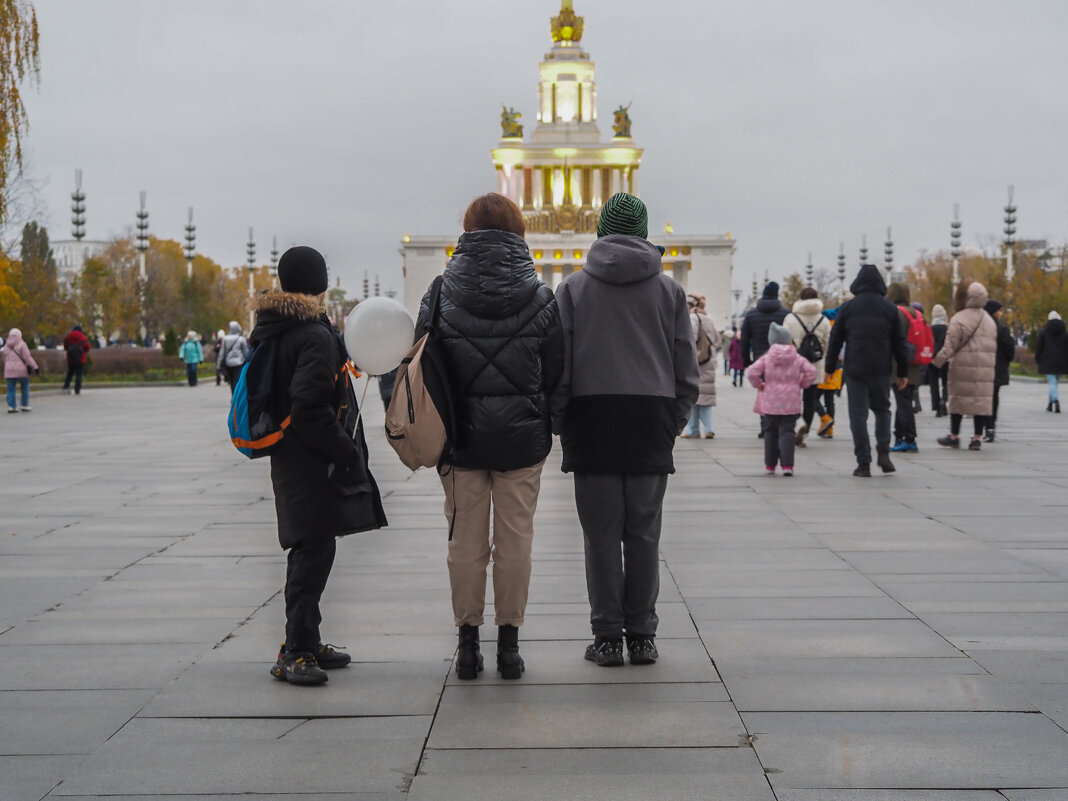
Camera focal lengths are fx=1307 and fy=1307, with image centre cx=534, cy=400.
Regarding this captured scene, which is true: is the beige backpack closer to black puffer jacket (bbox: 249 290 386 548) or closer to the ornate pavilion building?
black puffer jacket (bbox: 249 290 386 548)

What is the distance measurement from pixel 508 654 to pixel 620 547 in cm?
72

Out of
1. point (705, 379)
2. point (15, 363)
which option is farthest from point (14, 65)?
A: point (705, 379)

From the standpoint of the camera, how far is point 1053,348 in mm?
23500

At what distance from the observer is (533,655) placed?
5883 millimetres

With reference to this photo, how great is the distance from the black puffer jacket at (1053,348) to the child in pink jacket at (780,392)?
11.8 m

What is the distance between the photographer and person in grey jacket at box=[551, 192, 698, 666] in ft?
18.8

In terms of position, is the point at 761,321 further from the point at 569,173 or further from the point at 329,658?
the point at 569,173

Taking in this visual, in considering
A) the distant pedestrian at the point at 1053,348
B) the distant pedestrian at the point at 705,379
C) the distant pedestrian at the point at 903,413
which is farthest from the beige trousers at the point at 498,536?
the distant pedestrian at the point at 1053,348

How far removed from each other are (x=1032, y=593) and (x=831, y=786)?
351cm

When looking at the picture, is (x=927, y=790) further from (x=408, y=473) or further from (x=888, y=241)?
(x=888, y=241)

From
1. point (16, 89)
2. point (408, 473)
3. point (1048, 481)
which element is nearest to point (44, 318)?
point (16, 89)

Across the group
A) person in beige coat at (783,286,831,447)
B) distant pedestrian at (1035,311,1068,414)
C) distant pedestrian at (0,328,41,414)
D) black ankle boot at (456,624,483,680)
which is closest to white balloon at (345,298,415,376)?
black ankle boot at (456,624,483,680)

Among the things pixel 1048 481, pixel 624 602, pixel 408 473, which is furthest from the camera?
pixel 408 473

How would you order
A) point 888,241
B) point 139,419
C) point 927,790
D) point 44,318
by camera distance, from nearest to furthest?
1. point 927,790
2. point 139,419
3. point 44,318
4. point 888,241
